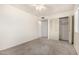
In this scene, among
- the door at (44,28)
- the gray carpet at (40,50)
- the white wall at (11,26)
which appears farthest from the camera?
the door at (44,28)

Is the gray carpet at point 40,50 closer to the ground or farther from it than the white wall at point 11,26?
closer to the ground

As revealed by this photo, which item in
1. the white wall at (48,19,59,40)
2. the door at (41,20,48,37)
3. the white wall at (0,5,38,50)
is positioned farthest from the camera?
the door at (41,20,48,37)

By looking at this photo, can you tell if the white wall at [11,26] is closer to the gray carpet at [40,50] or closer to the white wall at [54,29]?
the gray carpet at [40,50]

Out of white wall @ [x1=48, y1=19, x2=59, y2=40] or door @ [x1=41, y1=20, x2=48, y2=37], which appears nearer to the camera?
white wall @ [x1=48, y1=19, x2=59, y2=40]

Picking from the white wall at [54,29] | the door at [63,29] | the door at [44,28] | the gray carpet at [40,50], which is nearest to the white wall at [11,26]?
the gray carpet at [40,50]

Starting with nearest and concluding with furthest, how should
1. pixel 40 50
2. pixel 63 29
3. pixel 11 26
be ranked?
pixel 40 50 < pixel 11 26 < pixel 63 29

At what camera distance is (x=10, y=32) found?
4.11m

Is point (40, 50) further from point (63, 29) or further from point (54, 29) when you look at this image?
point (63, 29)

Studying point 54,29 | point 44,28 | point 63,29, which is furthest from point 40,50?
point 44,28

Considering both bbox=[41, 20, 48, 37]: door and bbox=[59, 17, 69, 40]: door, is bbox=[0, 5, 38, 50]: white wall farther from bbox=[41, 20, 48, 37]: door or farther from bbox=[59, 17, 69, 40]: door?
bbox=[41, 20, 48, 37]: door

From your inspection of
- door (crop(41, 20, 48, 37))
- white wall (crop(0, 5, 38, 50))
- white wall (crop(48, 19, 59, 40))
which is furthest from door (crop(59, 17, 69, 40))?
white wall (crop(0, 5, 38, 50))

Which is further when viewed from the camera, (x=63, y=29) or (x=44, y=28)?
(x=44, y=28)
